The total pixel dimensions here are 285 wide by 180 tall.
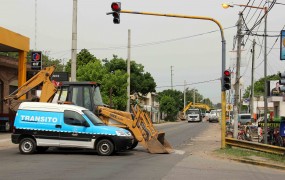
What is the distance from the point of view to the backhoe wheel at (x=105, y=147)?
16.6m

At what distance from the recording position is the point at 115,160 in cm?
1524

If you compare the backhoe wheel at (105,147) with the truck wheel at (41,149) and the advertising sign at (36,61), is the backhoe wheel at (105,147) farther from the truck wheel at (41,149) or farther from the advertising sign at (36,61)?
the advertising sign at (36,61)

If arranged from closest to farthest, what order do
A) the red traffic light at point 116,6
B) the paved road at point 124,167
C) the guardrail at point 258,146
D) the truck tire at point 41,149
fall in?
the paved road at point 124,167 < the guardrail at point 258,146 < the truck tire at point 41,149 < the red traffic light at point 116,6

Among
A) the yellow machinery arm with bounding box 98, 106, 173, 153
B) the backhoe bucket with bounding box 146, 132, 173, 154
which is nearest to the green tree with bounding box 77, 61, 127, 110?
the yellow machinery arm with bounding box 98, 106, 173, 153

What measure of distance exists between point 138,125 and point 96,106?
209 centimetres

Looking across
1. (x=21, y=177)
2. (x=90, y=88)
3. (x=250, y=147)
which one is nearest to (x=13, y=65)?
(x=90, y=88)

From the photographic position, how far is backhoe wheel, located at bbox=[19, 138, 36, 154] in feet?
55.5

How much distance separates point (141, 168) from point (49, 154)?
17.0 ft

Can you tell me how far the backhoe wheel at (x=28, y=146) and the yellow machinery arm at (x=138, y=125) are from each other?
321 centimetres

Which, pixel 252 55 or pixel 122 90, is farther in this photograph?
pixel 122 90

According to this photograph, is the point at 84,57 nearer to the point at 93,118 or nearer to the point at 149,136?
the point at 149,136

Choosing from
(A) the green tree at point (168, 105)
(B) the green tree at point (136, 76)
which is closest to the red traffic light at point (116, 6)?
(B) the green tree at point (136, 76)

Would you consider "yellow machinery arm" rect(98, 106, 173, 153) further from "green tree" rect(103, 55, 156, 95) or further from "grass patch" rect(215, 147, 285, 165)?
"green tree" rect(103, 55, 156, 95)

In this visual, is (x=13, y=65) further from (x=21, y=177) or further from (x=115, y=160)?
(x=21, y=177)
